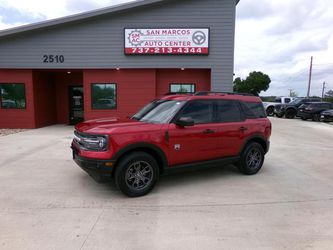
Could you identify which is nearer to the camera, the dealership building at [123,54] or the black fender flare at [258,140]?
the black fender flare at [258,140]

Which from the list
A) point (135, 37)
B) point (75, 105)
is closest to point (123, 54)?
point (135, 37)

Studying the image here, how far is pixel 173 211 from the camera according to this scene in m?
4.21

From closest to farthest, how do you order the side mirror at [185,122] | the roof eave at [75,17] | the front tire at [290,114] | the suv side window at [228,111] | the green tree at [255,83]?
1. the side mirror at [185,122]
2. the suv side window at [228,111]
3. the roof eave at [75,17]
4. the front tire at [290,114]
5. the green tree at [255,83]

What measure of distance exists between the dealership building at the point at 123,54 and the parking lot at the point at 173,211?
293 inches

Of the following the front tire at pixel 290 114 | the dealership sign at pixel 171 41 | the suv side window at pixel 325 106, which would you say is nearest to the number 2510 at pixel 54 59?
Result: the dealership sign at pixel 171 41

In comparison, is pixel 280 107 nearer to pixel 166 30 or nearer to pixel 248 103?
pixel 166 30

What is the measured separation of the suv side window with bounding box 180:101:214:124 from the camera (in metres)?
5.31

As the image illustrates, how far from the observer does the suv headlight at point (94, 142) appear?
4.49m

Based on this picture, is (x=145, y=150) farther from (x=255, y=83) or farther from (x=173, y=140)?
(x=255, y=83)

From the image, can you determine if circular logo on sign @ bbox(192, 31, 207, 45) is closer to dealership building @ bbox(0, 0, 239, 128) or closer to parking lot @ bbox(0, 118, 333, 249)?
dealership building @ bbox(0, 0, 239, 128)

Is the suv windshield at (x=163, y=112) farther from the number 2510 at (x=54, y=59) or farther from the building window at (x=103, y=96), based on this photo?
the number 2510 at (x=54, y=59)

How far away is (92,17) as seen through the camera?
13.0 meters

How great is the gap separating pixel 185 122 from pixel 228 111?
4.65 ft

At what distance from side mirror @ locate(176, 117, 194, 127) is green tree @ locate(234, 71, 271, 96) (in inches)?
2531
